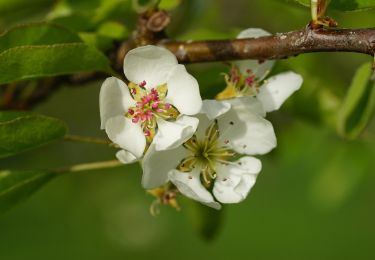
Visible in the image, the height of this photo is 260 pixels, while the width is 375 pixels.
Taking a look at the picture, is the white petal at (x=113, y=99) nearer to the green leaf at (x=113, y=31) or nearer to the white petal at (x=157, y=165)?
the white petal at (x=157, y=165)

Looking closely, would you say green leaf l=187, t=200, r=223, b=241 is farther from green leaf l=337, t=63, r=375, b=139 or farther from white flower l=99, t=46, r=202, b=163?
white flower l=99, t=46, r=202, b=163

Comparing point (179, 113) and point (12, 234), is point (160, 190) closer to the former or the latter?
point (179, 113)

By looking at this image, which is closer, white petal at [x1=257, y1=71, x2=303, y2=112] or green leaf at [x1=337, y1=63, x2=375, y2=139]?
white petal at [x1=257, y1=71, x2=303, y2=112]

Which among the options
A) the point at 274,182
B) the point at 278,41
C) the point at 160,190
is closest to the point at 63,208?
the point at 274,182

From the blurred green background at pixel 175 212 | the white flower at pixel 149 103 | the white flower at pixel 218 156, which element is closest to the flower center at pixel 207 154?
the white flower at pixel 218 156

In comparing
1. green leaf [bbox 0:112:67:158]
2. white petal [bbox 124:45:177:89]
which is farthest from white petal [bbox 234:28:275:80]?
green leaf [bbox 0:112:67:158]
